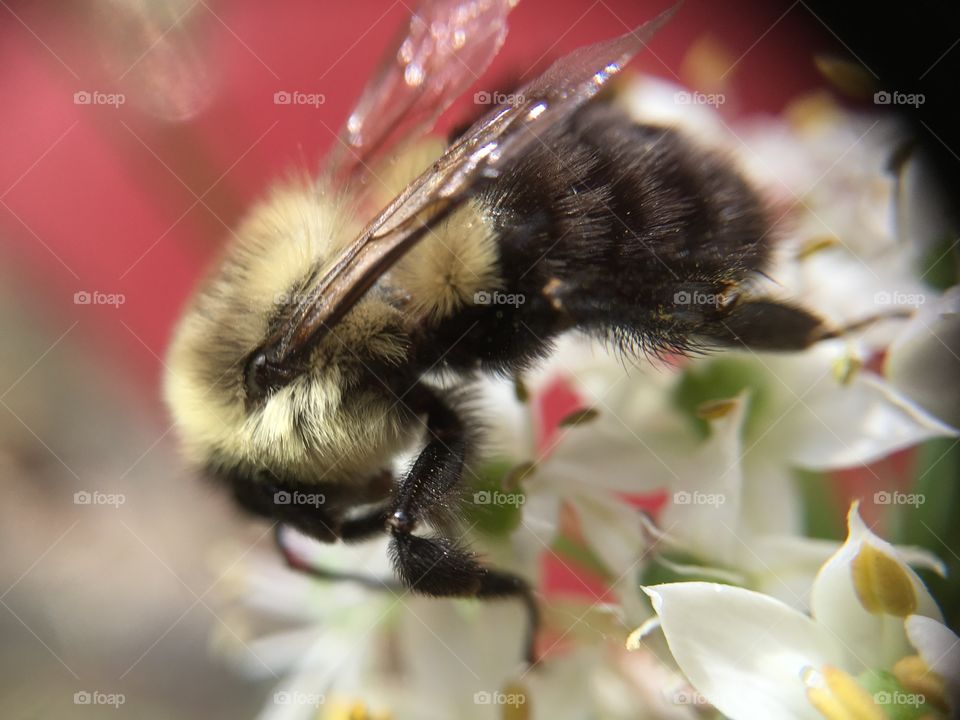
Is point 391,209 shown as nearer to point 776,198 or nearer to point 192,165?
point 776,198

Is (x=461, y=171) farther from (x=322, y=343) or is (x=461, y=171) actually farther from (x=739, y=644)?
(x=739, y=644)

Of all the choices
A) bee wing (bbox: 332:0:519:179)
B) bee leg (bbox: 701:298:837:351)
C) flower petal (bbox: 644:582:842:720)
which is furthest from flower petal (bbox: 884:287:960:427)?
bee wing (bbox: 332:0:519:179)

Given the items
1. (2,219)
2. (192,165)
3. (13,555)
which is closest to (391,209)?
(192,165)

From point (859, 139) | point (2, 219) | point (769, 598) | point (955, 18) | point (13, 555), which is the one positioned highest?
point (955, 18)

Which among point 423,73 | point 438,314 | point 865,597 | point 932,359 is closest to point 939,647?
point 865,597

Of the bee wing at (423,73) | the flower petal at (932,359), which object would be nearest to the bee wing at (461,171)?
the bee wing at (423,73)

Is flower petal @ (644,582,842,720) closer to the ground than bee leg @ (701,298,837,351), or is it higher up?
closer to the ground

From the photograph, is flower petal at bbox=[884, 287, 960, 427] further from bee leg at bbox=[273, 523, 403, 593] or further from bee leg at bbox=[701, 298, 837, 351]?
bee leg at bbox=[273, 523, 403, 593]
